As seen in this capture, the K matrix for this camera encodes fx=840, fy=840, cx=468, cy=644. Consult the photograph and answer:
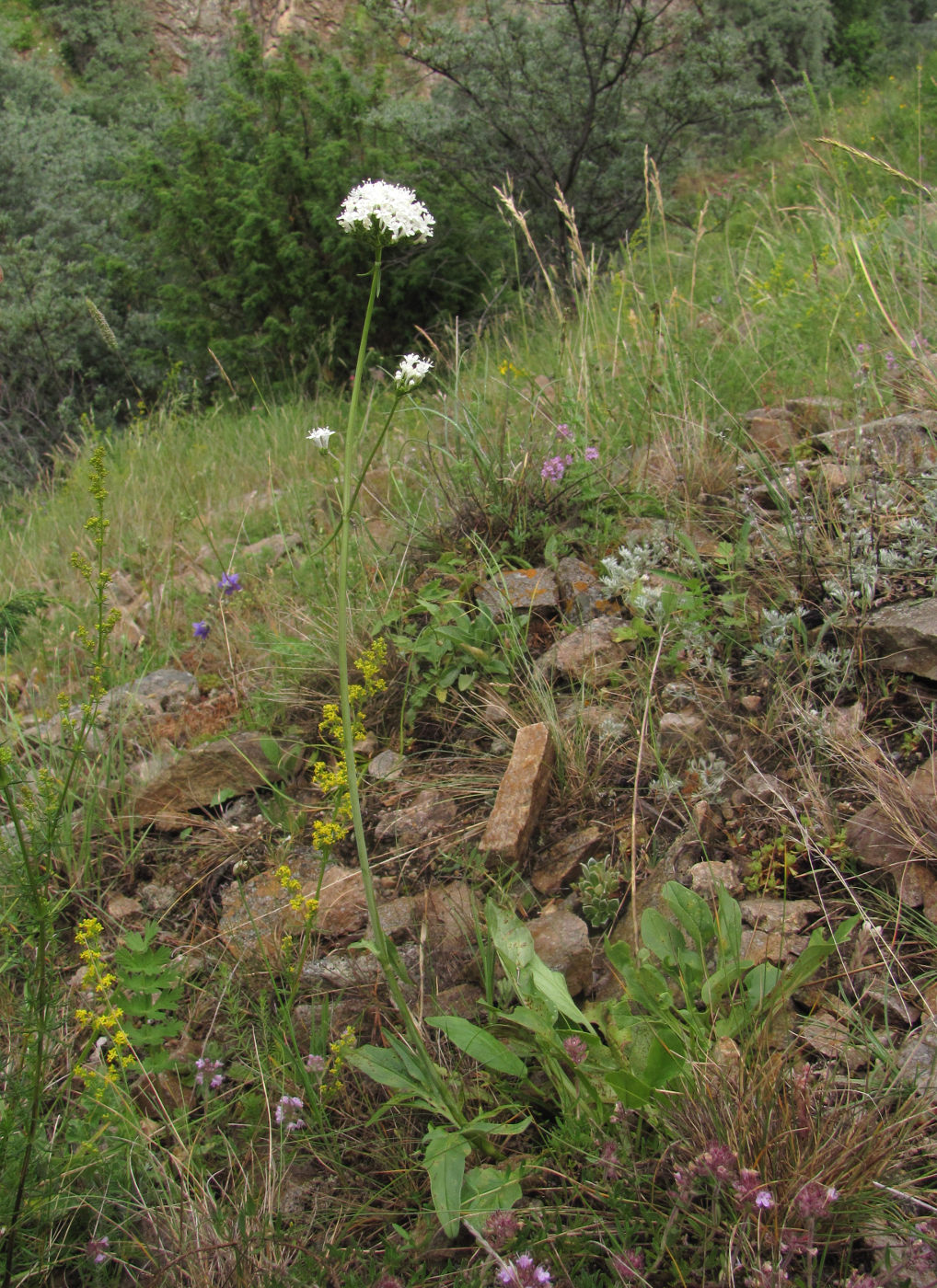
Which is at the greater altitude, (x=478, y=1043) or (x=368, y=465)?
(x=368, y=465)

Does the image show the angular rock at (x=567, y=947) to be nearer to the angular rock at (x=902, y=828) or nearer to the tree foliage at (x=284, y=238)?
the angular rock at (x=902, y=828)

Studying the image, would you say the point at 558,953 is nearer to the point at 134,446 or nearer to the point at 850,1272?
the point at 850,1272

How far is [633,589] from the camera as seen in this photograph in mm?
1932

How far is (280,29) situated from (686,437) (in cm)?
1660

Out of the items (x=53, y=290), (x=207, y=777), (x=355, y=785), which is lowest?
(x=207, y=777)

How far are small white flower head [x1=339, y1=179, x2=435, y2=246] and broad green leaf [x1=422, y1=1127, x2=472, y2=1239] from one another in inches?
49.3

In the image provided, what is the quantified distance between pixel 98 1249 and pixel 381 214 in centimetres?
150

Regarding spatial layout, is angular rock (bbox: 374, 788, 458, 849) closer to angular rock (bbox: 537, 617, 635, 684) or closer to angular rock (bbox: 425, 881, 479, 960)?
angular rock (bbox: 425, 881, 479, 960)

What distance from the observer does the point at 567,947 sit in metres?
1.44

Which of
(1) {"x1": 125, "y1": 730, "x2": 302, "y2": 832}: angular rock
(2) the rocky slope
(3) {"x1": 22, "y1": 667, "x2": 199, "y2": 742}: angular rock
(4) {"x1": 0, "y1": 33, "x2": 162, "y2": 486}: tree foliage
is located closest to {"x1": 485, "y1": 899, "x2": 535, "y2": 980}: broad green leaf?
(1) {"x1": 125, "y1": 730, "x2": 302, "y2": 832}: angular rock

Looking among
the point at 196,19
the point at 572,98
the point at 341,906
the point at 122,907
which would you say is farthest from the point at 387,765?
the point at 196,19

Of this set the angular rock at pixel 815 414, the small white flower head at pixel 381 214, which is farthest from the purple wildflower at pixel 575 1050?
the angular rock at pixel 815 414

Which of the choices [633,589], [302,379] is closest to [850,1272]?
[633,589]

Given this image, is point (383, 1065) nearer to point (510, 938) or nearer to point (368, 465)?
point (510, 938)
